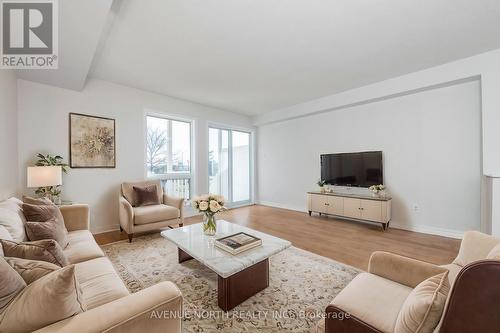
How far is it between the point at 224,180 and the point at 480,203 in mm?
4918

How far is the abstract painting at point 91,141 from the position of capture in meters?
3.35

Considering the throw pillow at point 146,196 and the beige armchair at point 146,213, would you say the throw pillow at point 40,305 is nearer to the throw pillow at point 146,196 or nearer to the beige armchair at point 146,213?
the beige armchair at point 146,213

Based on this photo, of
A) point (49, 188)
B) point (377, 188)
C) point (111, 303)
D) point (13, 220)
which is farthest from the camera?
point (377, 188)

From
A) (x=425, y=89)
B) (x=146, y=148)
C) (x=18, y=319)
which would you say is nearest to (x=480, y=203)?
(x=425, y=89)

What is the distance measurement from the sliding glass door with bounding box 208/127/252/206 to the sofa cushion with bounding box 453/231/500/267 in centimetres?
462

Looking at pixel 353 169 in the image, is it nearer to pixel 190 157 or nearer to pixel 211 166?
pixel 211 166

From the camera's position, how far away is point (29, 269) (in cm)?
89

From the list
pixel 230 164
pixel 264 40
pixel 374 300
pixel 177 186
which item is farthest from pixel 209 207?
pixel 230 164

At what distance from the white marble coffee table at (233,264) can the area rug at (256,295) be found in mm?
85

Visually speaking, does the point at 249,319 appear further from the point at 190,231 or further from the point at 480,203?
the point at 480,203

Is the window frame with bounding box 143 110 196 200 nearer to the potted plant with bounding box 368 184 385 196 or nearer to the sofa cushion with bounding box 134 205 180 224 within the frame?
the sofa cushion with bounding box 134 205 180 224

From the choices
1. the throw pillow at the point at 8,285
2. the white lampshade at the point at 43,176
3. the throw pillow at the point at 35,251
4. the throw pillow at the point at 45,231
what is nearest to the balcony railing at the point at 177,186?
the white lampshade at the point at 43,176

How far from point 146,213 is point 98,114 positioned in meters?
1.96

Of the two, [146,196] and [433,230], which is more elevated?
[146,196]
